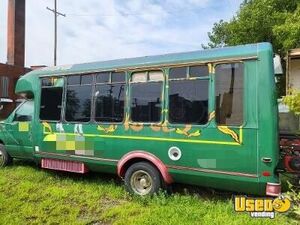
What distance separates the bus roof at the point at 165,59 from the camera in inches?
259

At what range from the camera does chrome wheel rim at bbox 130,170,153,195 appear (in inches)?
299

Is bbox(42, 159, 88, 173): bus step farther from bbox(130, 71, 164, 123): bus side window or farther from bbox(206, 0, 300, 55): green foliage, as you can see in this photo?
bbox(206, 0, 300, 55): green foliage

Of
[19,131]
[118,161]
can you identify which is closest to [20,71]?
[19,131]

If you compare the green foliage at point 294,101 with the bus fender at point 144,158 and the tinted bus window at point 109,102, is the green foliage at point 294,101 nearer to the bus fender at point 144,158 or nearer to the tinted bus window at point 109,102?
the bus fender at point 144,158

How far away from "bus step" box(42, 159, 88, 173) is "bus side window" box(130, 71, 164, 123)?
1.69 metres

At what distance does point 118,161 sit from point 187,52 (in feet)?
7.70

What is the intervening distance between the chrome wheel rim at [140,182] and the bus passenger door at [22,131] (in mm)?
3190

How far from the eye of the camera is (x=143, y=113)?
768 centimetres

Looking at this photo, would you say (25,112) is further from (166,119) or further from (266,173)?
(266,173)

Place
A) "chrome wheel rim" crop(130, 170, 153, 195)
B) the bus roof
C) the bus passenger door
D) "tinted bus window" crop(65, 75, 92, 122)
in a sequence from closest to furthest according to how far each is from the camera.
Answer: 1. the bus roof
2. "chrome wheel rim" crop(130, 170, 153, 195)
3. "tinted bus window" crop(65, 75, 92, 122)
4. the bus passenger door

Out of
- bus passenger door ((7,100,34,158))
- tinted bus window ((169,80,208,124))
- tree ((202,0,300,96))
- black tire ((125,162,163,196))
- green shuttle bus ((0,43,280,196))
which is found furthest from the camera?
tree ((202,0,300,96))

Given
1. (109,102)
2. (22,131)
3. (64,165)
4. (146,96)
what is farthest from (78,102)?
(22,131)

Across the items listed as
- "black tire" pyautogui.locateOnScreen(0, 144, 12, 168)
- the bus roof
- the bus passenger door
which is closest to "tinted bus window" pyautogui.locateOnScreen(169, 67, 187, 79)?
the bus roof

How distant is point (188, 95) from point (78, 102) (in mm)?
2588
